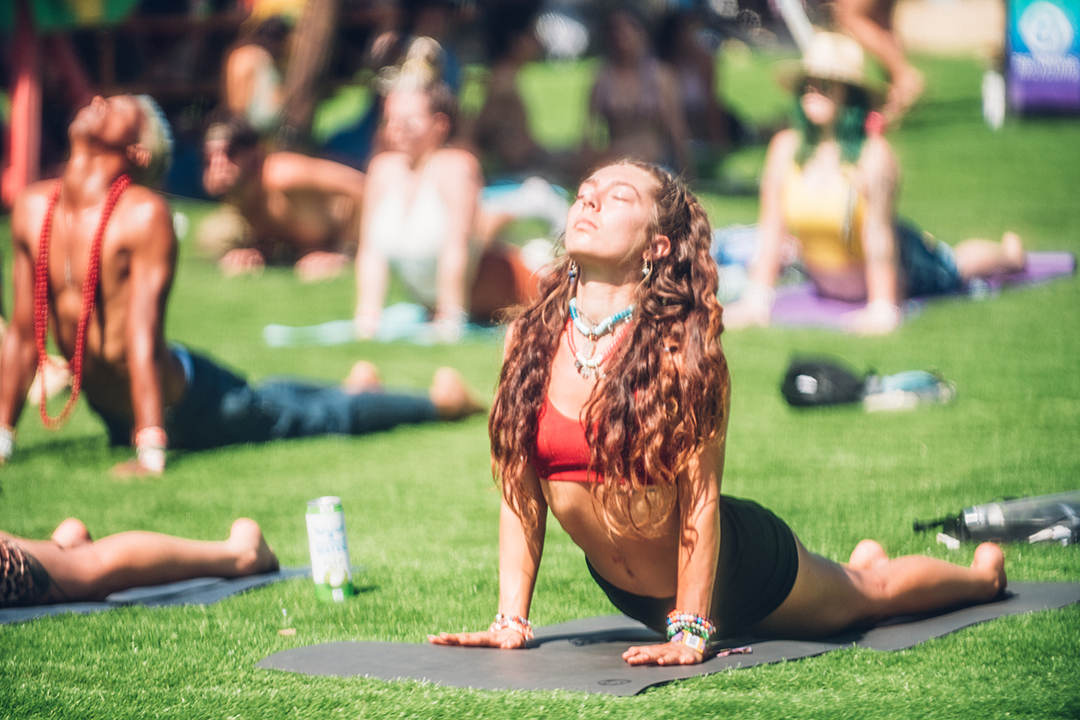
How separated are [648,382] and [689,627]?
2.18 ft

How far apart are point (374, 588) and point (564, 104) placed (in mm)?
16987

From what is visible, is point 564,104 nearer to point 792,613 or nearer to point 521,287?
point 521,287

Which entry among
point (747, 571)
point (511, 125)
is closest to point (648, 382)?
point (747, 571)

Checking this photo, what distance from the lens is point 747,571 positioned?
3598 mm

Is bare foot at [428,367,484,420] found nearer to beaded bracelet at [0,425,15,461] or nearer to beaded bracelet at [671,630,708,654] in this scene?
beaded bracelet at [0,425,15,461]

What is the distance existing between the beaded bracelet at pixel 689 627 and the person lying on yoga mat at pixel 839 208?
19.5 ft

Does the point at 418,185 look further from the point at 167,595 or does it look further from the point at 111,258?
the point at 167,595

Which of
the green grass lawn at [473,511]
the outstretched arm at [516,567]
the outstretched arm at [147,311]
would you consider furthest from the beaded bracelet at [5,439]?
the outstretched arm at [516,567]

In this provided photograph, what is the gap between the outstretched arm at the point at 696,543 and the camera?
3398 mm

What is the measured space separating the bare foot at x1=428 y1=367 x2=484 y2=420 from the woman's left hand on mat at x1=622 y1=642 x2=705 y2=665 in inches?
172

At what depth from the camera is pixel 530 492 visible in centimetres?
360

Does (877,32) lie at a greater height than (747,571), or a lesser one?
greater

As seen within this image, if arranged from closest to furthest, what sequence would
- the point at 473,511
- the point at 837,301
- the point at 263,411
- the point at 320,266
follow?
the point at 473,511, the point at 263,411, the point at 837,301, the point at 320,266

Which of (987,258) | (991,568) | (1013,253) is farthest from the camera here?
(1013,253)
